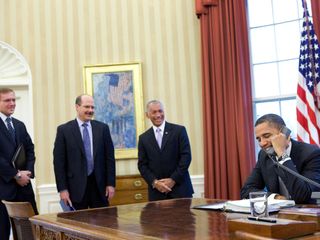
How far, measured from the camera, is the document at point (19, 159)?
379 cm

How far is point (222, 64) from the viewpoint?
5.03 m

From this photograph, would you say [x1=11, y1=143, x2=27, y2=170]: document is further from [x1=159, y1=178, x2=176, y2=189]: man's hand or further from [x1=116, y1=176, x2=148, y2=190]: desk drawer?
[x1=116, y1=176, x2=148, y2=190]: desk drawer

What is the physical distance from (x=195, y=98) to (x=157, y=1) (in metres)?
1.29

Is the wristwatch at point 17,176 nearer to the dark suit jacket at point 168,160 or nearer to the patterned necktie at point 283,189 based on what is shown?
the dark suit jacket at point 168,160

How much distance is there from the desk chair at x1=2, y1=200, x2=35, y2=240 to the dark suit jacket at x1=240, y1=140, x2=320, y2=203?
1.26 m

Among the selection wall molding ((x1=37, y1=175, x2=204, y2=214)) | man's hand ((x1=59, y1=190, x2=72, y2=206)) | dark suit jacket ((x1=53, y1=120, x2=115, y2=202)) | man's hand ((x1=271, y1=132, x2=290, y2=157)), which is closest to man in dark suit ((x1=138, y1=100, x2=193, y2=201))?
dark suit jacket ((x1=53, y1=120, x2=115, y2=202))

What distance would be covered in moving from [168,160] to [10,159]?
4.51 feet

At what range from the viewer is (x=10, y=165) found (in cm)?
370

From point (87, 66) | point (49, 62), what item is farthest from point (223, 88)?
point (49, 62)

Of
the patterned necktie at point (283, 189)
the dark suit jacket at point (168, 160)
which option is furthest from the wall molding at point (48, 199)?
the patterned necktie at point (283, 189)

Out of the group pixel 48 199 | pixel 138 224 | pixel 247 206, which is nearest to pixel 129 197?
pixel 48 199

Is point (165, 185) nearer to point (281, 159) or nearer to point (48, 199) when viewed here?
point (281, 159)

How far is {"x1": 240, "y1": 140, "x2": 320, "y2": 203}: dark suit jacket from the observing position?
236cm

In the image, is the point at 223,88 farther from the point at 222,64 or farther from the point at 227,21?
the point at 227,21
